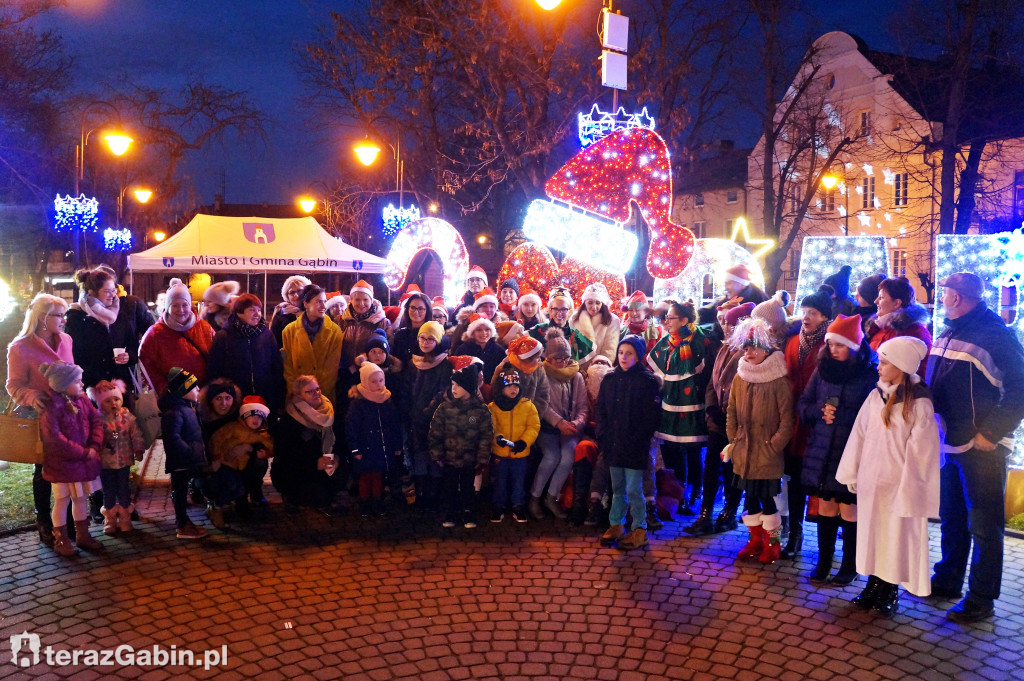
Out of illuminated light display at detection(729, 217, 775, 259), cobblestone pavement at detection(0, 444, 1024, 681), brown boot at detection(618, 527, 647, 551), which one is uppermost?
illuminated light display at detection(729, 217, 775, 259)

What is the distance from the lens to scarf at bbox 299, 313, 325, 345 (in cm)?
754

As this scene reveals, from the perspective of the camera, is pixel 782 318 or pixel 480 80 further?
pixel 480 80

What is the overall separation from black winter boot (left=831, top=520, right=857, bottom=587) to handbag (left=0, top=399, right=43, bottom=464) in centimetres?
605

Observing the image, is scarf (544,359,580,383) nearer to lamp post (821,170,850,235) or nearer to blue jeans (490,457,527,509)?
blue jeans (490,457,527,509)

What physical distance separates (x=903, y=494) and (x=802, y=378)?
149cm

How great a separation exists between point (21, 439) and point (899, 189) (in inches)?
1364

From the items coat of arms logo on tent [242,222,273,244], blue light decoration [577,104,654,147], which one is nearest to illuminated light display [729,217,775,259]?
blue light decoration [577,104,654,147]

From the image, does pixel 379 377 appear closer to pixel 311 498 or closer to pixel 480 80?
pixel 311 498

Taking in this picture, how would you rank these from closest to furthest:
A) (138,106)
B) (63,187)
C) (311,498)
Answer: (311,498)
(138,106)
(63,187)

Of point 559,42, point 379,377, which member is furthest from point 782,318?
point 559,42

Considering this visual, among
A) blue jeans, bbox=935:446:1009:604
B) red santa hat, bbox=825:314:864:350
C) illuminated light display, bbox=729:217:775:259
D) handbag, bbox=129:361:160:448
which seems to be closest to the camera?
blue jeans, bbox=935:446:1009:604

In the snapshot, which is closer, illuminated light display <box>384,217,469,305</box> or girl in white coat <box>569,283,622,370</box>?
girl in white coat <box>569,283,622,370</box>

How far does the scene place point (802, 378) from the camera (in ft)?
20.0

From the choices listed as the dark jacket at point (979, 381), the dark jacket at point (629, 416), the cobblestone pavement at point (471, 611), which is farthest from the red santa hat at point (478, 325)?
the dark jacket at point (979, 381)
